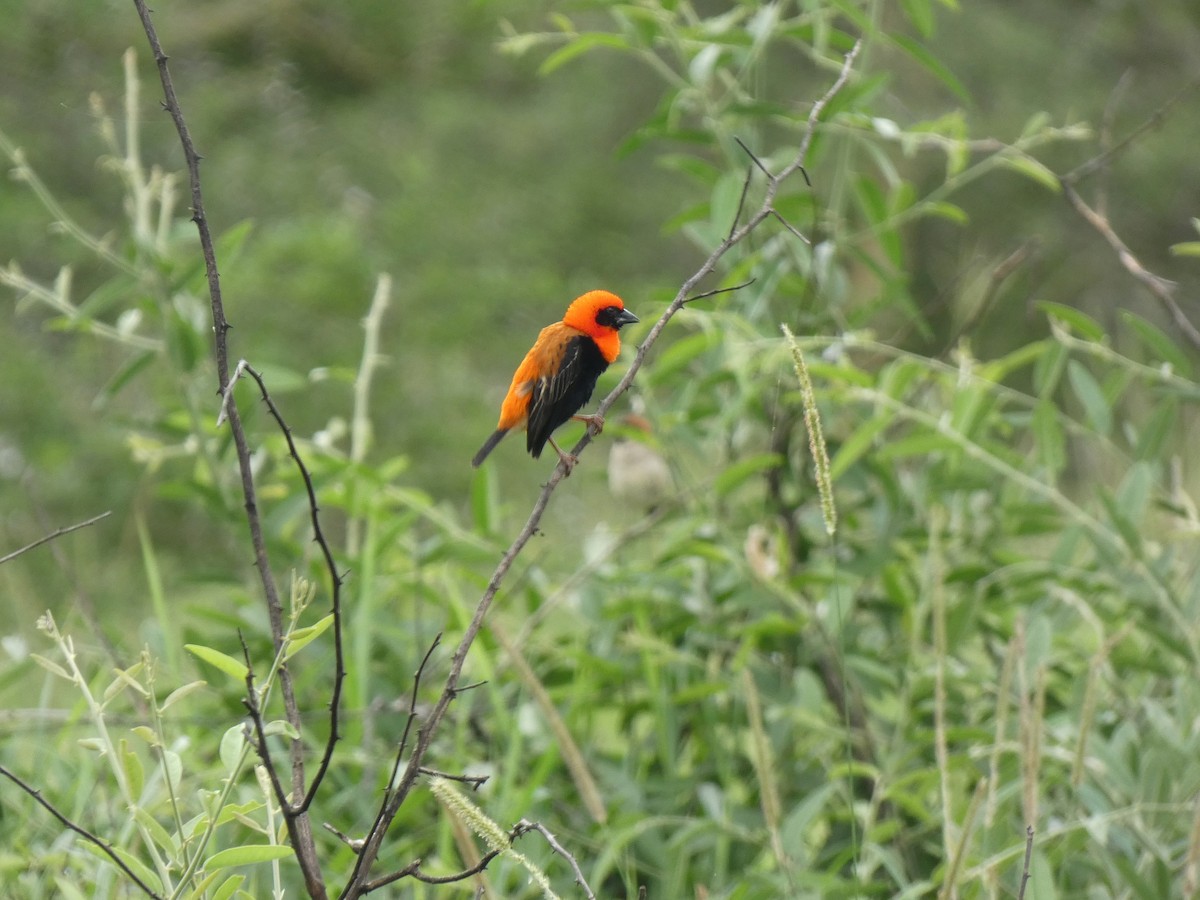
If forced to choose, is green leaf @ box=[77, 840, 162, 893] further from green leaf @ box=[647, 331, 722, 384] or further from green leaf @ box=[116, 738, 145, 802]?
green leaf @ box=[647, 331, 722, 384]

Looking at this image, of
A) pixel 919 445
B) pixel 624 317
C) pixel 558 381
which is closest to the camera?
pixel 558 381

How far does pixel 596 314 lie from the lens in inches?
93.2

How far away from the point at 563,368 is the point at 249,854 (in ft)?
3.75

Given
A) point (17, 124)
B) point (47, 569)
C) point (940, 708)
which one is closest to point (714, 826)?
point (940, 708)

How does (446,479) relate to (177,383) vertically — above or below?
below

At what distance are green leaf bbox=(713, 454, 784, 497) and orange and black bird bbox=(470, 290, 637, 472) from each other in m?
0.42

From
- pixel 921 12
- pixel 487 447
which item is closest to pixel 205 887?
pixel 487 447

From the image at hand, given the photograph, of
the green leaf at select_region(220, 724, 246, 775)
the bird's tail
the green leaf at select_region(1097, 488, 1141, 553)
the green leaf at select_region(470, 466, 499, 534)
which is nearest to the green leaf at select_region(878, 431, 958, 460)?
the green leaf at select_region(1097, 488, 1141, 553)

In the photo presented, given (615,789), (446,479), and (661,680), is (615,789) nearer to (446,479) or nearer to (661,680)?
(661,680)

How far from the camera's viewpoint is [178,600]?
22.8ft

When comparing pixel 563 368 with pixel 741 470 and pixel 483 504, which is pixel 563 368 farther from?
pixel 483 504

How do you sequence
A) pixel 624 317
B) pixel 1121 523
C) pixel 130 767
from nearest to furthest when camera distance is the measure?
pixel 130 767
pixel 624 317
pixel 1121 523

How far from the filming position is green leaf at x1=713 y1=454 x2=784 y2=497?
2.66m

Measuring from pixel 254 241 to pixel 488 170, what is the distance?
251 centimetres
